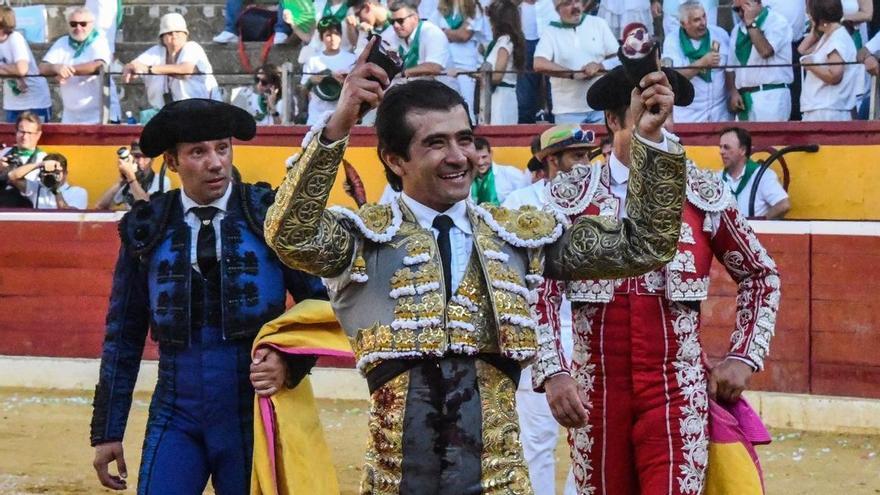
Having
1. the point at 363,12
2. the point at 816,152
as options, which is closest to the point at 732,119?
the point at 816,152

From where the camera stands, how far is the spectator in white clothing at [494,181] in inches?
313

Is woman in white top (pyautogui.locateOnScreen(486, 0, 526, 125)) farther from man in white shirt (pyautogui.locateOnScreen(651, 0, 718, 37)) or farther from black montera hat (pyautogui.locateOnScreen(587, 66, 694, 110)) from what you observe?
black montera hat (pyautogui.locateOnScreen(587, 66, 694, 110))

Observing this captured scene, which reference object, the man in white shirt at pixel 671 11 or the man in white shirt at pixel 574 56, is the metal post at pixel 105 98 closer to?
the man in white shirt at pixel 574 56

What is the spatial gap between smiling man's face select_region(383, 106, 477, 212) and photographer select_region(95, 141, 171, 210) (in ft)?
24.4

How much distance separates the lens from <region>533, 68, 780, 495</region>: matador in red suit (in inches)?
157

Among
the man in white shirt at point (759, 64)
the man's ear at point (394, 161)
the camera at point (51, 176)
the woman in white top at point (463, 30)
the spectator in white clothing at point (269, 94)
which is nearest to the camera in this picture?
the man's ear at point (394, 161)

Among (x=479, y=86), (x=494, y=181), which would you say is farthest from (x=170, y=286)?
(x=479, y=86)

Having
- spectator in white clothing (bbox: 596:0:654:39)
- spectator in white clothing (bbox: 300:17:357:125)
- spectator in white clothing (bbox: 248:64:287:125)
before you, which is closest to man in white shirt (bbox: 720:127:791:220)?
spectator in white clothing (bbox: 596:0:654:39)

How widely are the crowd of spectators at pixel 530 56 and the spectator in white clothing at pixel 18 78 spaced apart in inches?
0.4

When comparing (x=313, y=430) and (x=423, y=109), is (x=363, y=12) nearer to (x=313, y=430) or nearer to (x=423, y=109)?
(x=313, y=430)

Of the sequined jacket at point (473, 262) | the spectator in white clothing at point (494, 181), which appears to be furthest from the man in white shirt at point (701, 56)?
the sequined jacket at point (473, 262)

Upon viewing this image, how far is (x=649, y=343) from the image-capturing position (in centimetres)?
402

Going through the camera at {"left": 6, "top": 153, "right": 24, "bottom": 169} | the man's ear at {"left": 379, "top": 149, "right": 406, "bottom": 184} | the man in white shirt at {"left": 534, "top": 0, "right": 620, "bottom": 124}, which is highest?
the man's ear at {"left": 379, "top": 149, "right": 406, "bottom": 184}

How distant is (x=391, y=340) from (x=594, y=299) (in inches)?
42.0
